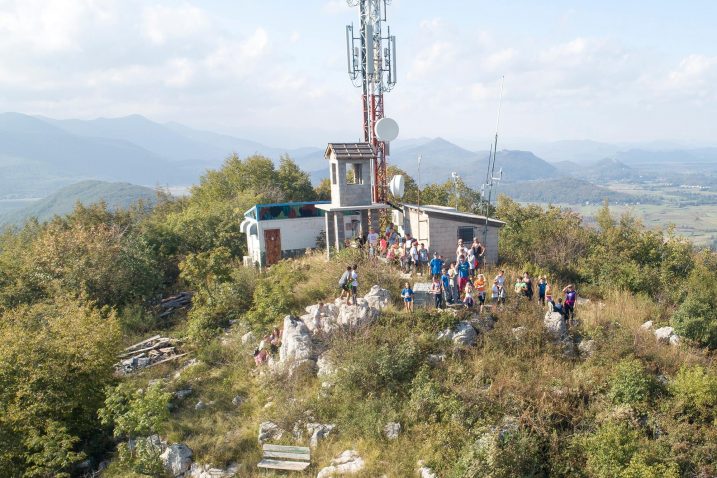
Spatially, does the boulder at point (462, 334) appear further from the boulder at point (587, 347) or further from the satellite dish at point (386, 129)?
the satellite dish at point (386, 129)

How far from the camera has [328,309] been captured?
15781 mm

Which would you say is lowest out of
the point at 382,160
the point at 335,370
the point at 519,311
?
the point at 335,370

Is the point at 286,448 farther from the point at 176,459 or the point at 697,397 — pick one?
the point at 697,397

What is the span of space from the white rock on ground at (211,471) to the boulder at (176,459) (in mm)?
209

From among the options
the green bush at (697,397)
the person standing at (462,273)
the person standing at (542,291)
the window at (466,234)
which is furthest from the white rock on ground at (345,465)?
the window at (466,234)

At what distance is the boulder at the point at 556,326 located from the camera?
14388 mm

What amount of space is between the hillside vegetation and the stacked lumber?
25.2 inches

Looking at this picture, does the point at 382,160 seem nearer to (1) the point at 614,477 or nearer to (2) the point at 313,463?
(2) the point at 313,463

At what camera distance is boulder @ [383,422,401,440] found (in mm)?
11722

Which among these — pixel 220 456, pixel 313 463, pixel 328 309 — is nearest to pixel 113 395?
pixel 220 456

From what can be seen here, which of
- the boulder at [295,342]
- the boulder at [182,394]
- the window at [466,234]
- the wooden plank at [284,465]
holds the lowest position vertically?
the wooden plank at [284,465]

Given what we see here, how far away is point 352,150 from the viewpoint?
22.0m

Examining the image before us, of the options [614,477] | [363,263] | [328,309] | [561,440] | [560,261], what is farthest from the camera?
[560,261]

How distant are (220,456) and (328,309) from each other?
17.8ft
